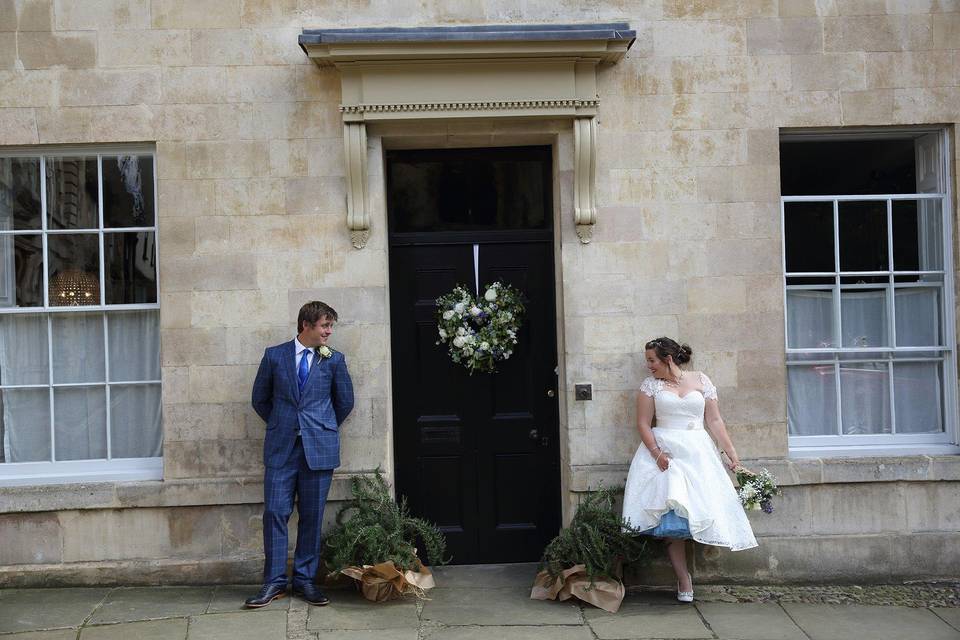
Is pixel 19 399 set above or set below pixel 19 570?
above

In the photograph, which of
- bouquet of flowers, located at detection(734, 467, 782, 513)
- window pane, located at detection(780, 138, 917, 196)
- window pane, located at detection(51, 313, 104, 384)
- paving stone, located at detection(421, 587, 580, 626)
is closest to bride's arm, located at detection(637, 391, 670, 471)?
bouquet of flowers, located at detection(734, 467, 782, 513)

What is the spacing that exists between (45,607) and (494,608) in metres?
2.82

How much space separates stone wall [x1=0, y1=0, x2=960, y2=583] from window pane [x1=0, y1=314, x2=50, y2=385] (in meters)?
0.83

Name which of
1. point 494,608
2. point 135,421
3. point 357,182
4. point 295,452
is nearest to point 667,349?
point 494,608

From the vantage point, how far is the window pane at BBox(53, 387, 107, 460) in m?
6.58

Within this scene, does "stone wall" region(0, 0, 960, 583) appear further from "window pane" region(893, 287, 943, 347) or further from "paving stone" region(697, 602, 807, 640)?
"window pane" region(893, 287, 943, 347)

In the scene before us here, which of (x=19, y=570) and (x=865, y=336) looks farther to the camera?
(x=865, y=336)

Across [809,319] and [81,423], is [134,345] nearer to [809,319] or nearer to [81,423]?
[81,423]

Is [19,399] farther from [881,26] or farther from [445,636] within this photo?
[881,26]

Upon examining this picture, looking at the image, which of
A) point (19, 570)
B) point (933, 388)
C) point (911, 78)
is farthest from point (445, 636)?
point (911, 78)

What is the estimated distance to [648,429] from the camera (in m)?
6.05

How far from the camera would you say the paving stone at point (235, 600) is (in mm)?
5860

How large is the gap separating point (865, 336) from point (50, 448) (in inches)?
228

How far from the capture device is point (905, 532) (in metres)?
6.48
